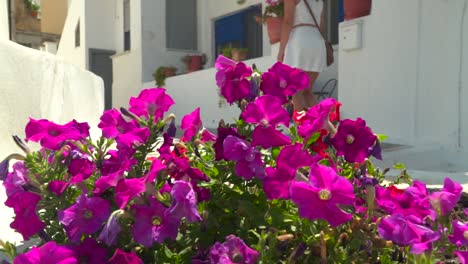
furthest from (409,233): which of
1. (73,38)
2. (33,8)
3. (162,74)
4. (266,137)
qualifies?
(33,8)

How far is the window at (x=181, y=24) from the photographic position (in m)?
11.9

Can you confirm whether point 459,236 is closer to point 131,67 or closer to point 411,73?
point 411,73

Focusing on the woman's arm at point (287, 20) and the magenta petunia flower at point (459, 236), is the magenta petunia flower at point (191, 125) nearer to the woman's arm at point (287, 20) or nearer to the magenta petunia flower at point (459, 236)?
the magenta petunia flower at point (459, 236)

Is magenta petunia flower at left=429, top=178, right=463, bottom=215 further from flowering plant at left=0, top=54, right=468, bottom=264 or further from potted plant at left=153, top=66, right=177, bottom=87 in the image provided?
potted plant at left=153, top=66, right=177, bottom=87

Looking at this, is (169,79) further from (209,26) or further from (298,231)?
(298,231)

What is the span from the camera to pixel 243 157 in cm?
117

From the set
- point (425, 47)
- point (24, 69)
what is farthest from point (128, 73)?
point (425, 47)

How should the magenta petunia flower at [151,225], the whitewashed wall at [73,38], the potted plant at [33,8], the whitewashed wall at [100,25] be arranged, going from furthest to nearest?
the potted plant at [33,8], the whitewashed wall at [73,38], the whitewashed wall at [100,25], the magenta petunia flower at [151,225]

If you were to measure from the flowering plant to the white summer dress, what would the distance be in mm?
2779

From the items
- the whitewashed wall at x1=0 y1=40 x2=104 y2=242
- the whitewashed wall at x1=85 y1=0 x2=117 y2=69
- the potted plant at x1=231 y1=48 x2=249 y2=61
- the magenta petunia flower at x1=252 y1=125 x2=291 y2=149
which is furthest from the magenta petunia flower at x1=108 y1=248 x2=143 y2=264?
the whitewashed wall at x1=85 y1=0 x2=117 y2=69

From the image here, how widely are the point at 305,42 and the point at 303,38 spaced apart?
1.4 inches

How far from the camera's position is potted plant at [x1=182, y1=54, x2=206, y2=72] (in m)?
11.2

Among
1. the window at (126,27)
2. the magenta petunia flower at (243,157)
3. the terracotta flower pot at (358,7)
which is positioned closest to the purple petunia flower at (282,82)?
the magenta petunia flower at (243,157)

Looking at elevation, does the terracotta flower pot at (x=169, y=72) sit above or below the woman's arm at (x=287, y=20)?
below
